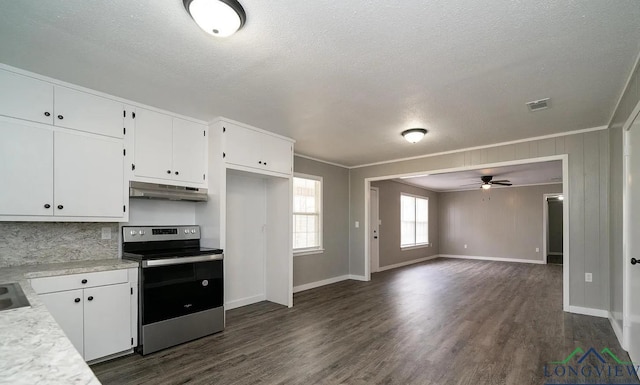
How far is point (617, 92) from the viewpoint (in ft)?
10.00

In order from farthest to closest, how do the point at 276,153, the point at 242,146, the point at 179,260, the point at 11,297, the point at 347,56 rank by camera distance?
1. the point at 276,153
2. the point at 242,146
3. the point at 179,260
4. the point at 347,56
5. the point at 11,297

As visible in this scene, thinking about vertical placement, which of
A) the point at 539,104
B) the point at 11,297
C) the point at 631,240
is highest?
the point at 539,104

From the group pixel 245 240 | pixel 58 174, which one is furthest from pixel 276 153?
pixel 58 174

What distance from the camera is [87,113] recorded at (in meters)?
2.98

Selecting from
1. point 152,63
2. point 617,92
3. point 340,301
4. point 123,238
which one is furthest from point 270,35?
point 340,301

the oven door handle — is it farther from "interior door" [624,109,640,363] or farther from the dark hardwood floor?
"interior door" [624,109,640,363]

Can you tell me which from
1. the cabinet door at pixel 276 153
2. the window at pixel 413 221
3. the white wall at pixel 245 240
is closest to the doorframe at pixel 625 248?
the cabinet door at pixel 276 153

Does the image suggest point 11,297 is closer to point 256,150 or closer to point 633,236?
point 256,150

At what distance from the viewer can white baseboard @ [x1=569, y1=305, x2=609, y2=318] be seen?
407 cm

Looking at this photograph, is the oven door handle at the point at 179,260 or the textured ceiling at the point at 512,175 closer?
the oven door handle at the point at 179,260

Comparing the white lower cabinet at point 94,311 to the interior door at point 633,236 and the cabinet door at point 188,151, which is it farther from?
the interior door at point 633,236

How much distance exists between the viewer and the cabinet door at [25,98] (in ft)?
8.32

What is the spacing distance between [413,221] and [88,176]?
8.47m

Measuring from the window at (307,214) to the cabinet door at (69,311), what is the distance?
3289mm
